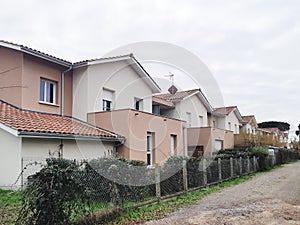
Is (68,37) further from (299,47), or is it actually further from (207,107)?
(207,107)

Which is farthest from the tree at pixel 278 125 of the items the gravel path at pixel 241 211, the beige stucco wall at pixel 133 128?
the gravel path at pixel 241 211

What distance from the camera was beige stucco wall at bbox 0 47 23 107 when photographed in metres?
15.2

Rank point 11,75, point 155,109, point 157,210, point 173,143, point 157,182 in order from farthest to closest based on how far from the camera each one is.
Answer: point 155,109 → point 173,143 → point 11,75 → point 157,182 → point 157,210

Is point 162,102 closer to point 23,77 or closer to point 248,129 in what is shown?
point 23,77

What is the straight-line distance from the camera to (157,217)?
27.9 feet

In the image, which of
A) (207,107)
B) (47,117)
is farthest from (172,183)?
(207,107)

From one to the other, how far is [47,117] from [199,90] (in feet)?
58.0

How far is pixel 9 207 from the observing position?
8.66 meters

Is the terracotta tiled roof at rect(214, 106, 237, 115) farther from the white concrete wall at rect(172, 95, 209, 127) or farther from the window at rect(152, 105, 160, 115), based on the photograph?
the window at rect(152, 105, 160, 115)

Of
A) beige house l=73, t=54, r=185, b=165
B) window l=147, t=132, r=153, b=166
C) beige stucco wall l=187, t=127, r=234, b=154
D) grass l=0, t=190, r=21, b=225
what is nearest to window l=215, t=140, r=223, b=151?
beige stucco wall l=187, t=127, r=234, b=154

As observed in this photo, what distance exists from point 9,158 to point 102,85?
7537 mm

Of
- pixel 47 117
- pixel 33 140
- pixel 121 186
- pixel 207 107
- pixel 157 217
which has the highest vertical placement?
pixel 207 107

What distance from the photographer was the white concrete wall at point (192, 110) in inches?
1105

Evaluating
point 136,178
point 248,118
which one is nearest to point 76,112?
point 136,178
